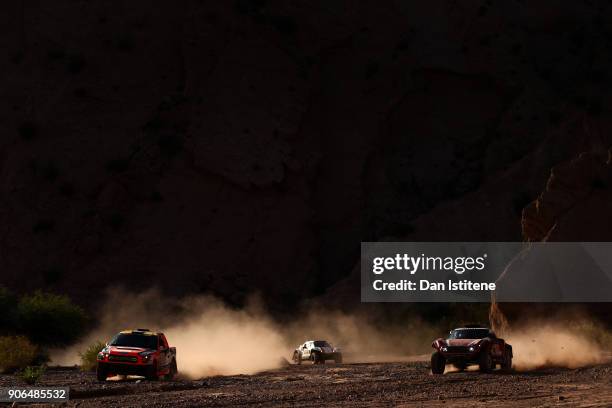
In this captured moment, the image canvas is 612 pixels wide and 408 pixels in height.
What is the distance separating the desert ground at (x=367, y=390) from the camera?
19.6m

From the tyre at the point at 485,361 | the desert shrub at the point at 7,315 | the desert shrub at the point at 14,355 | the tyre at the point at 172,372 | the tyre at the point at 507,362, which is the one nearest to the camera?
the tyre at the point at 485,361

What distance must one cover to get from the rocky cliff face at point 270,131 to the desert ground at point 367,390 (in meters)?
34.5

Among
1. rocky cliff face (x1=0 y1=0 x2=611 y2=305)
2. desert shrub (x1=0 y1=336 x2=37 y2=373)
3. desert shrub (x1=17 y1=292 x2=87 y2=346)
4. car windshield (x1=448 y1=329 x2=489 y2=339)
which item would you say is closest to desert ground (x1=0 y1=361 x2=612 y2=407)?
car windshield (x1=448 y1=329 x2=489 y2=339)

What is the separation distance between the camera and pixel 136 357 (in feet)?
89.9

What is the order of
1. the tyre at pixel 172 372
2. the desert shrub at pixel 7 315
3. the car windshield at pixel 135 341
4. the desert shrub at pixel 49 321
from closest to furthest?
the car windshield at pixel 135 341 < the tyre at pixel 172 372 < the desert shrub at pixel 7 315 < the desert shrub at pixel 49 321

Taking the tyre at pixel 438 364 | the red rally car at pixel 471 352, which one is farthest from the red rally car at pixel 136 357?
the red rally car at pixel 471 352

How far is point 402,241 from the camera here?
63.4m

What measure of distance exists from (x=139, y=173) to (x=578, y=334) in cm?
4011

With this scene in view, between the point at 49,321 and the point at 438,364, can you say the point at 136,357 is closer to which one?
the point at 438,364

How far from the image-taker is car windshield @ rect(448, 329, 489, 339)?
29.5 meters

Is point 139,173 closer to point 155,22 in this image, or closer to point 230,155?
point 230,155

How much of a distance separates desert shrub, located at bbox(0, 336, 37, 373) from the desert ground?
6033 millimetres

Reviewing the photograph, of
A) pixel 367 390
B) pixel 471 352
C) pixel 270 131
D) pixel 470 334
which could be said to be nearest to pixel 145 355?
pixel 367 390

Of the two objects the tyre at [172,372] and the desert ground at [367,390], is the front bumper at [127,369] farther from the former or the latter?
the tyre at [172,372]
